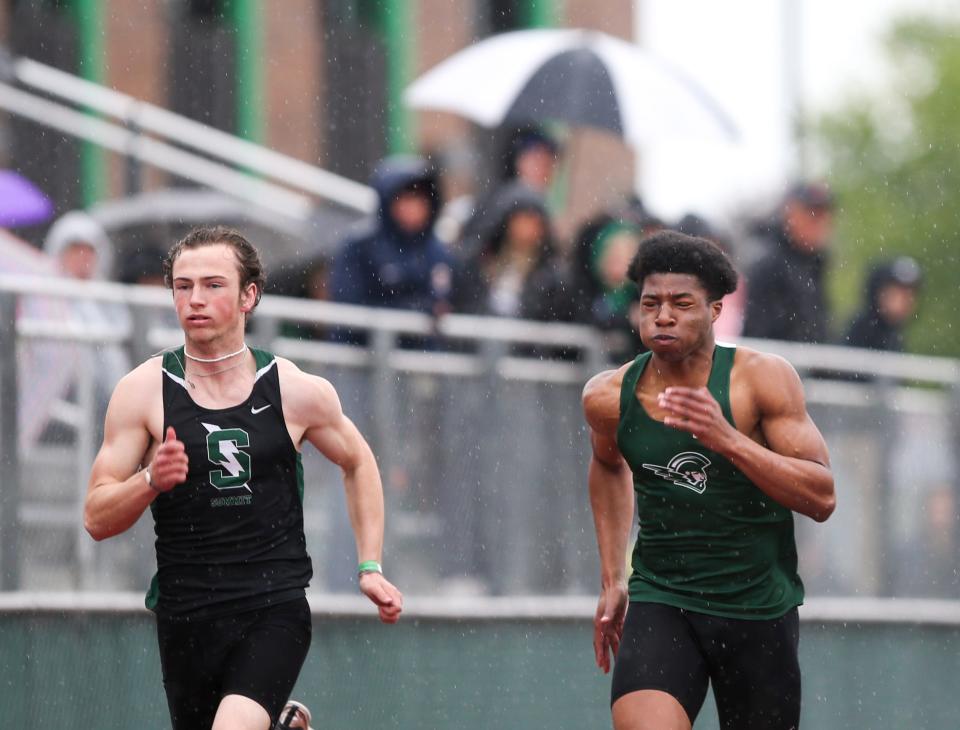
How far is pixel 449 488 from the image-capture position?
10.8 m

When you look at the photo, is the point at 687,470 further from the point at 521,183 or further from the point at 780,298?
the point at 780,298

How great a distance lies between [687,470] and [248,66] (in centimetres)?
1526

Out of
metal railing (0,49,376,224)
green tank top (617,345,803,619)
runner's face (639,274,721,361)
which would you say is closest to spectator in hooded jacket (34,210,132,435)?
green tank top (617,345,803,619)

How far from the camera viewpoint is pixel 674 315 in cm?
722

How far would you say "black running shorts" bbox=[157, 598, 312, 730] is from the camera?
722 centimetres

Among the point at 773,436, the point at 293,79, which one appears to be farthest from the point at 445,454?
the point at 293,79

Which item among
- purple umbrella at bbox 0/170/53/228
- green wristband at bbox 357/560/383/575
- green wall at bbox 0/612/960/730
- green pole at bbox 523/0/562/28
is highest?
green pole at bbox 523/0/562/28

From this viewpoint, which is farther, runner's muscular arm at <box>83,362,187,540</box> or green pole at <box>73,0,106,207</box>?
green pole at <box>73,0,106,207</box>

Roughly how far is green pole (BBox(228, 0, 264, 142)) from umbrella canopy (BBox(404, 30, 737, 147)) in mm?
9122

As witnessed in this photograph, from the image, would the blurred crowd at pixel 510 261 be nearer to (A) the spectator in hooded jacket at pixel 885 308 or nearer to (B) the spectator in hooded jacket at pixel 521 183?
(B) the spectator in hooded jacket at pixel 521 183

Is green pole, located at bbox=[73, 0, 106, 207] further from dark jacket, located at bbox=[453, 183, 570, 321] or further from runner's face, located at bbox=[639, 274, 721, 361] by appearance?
runner's face, located at bbox=[639, 274, 721, 361]

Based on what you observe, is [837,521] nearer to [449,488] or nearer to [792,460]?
[449,488]

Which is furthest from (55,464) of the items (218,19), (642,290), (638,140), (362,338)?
(218,19)

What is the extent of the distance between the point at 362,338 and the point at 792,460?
4114 millimetres
